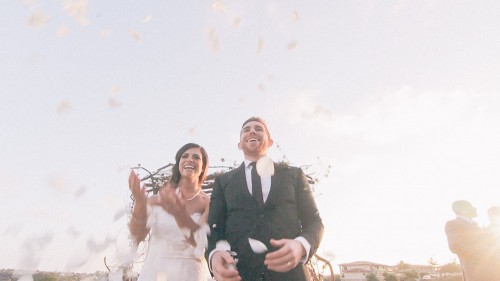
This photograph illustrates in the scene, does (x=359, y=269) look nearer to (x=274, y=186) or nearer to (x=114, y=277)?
(x=114, y=277)

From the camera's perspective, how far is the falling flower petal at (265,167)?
286 cm

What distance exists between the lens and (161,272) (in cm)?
397

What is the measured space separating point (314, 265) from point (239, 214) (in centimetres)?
553

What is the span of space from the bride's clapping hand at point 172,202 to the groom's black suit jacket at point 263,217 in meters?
1.27

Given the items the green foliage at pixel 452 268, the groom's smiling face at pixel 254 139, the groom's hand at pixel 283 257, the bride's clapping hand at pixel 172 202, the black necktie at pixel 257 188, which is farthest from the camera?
the green foliage at pixel 452 268

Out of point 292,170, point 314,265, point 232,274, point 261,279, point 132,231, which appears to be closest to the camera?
point 232,274

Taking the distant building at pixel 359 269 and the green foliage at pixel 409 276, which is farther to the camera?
the green foliage at pixel 409 276

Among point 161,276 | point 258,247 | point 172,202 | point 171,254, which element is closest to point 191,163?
point 172,202

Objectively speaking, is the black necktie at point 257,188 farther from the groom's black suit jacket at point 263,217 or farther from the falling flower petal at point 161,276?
the falling flower petal at point 161,276

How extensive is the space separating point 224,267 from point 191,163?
2047 mm

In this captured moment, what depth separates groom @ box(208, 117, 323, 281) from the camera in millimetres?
2381

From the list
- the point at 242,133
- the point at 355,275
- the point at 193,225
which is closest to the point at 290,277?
the point at 242,133

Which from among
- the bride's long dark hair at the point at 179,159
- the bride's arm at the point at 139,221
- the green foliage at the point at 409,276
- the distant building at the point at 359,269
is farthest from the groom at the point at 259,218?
the green foliage at the point at 409,276

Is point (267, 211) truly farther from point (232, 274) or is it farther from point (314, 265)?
point (314, 265)
